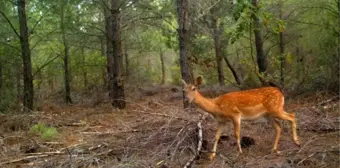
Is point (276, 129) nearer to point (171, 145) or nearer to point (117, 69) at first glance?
point (171, 145)

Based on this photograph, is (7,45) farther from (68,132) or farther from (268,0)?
(268,0)

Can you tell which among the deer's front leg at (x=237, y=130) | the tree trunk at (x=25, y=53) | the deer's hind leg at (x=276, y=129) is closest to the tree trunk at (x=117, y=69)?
the tree trunk at (x=25, y=53)

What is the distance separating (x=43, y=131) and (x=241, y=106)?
16.3 ft

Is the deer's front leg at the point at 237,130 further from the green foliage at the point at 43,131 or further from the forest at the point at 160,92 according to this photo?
the green foliage at the point at 43,131

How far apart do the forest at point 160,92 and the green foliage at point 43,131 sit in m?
0.02

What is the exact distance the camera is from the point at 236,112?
8195 mm

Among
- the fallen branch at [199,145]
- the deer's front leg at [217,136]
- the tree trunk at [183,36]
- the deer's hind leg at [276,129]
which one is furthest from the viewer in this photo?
the tree trunk at [183,36]

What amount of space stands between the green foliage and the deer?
12.2 feet

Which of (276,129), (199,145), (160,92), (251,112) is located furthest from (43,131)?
(160,92)

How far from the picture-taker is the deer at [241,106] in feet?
26.9

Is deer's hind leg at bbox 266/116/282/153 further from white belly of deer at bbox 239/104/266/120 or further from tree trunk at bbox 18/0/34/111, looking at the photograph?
tree trunk at bbox 18/0/34/111

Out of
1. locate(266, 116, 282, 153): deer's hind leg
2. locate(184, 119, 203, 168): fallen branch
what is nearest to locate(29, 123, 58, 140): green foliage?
locate(184, 119, 203, 168): fallen branch

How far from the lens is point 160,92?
23.4 meters

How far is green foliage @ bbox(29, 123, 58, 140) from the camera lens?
10195mm
